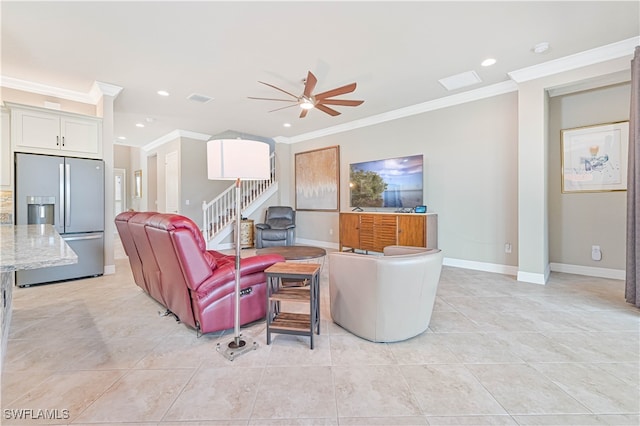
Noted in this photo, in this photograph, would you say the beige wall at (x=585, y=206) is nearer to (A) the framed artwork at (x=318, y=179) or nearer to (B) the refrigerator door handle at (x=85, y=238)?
(A) the framed artwork at (x=318, y=179)

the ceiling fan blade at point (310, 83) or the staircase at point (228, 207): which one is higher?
the ceiling fan blade at point (310, 83)

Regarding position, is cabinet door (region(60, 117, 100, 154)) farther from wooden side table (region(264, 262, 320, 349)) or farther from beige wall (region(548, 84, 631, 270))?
beige wall (region(548, 84, 631, 270))

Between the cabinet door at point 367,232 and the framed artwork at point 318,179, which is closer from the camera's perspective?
the cabinet door at point 367,232

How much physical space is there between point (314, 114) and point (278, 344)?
14.6 feet

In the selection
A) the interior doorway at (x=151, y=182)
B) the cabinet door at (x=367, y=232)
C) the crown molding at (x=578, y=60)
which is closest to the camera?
the crown molding at (x=578, y=60)

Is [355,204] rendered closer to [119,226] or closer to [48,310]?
[119,226]

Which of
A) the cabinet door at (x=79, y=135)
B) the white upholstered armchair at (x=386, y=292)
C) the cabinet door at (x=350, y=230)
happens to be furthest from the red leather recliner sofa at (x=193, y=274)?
the cabinet door at (x=350, y=230)

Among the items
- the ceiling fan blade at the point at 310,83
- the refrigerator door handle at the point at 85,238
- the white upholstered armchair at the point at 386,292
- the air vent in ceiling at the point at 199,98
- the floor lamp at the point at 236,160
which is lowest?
the white upholstered armchair at the point at 386,292

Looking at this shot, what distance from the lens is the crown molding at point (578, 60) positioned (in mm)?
3057

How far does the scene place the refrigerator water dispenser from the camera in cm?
361

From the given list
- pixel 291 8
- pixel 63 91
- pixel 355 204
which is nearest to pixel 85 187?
pixel 63 91

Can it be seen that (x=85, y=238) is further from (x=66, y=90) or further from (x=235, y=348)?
(x=235, y=348)

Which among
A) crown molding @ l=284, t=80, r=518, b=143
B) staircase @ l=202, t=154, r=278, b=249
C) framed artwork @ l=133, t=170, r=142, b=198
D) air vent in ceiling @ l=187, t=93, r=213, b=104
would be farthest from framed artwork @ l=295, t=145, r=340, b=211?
framed artwork @ l=133, t=170, r=142, b=198

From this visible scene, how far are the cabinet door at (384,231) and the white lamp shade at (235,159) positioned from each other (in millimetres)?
3280
